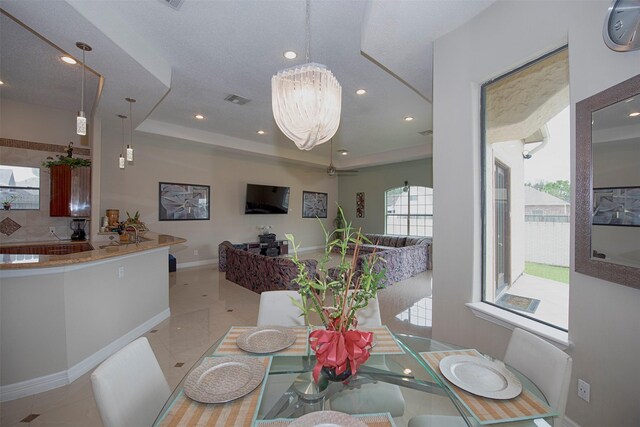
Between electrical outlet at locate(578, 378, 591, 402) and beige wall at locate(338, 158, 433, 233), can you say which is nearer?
electrical outlet at locate(578, 378, 591, 402)

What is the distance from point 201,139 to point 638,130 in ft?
21.7

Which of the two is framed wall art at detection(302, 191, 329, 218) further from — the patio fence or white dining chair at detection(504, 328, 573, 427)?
white dining chair at detection(504, 328, 573, 427)

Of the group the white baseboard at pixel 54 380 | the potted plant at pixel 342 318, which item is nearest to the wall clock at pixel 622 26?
the potted plant at pixel 342 318

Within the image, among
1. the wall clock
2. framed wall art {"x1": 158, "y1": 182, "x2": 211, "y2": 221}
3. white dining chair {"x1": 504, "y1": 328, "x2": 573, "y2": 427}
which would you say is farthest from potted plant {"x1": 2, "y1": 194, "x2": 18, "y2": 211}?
the wall clock

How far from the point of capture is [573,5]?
1.63 meters

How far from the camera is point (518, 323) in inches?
75.2

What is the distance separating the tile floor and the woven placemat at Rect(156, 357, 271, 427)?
1.51 metres

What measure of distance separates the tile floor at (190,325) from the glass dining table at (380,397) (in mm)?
1522

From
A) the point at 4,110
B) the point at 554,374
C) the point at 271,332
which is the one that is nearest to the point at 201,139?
the point at 4,110

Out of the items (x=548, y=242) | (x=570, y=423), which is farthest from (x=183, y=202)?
(x=570, y=423)

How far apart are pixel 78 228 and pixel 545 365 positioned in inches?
245

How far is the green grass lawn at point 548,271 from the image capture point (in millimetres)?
1821

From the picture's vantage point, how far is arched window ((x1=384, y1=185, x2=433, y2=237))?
27.3 feet

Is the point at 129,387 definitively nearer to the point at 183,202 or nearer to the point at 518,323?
the point at 518,323
